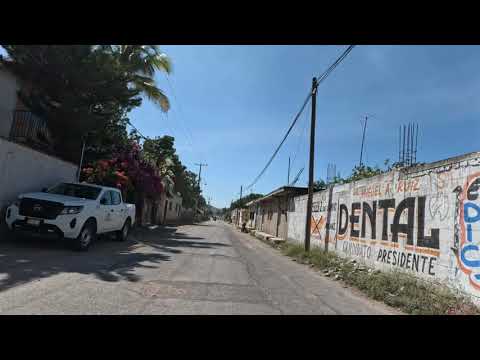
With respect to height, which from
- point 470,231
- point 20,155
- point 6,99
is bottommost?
point 470,231

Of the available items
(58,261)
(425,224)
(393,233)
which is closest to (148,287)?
(58,261)

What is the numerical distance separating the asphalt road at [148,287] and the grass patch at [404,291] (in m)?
0.34

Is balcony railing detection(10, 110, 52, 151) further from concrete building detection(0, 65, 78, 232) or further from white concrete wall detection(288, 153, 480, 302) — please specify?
white concrete wall detection(288, 153, 480, 302)

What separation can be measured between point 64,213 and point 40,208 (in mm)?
588

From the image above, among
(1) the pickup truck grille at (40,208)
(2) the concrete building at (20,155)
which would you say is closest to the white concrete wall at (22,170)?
(2) the concrete building at (20,155)

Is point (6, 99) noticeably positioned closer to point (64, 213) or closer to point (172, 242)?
point (64, 213)

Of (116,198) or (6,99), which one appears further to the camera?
(6,99)

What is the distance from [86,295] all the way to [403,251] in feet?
22.3

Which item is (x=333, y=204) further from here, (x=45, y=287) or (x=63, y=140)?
(x=63, y=140)

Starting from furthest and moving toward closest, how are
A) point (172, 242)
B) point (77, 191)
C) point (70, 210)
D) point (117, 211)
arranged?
1. point (172, 242)
2. point (117, 211)
3. point (77, 191)
4. point (70, 210)

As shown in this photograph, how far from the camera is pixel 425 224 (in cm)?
692

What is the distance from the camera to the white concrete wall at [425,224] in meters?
5.62
